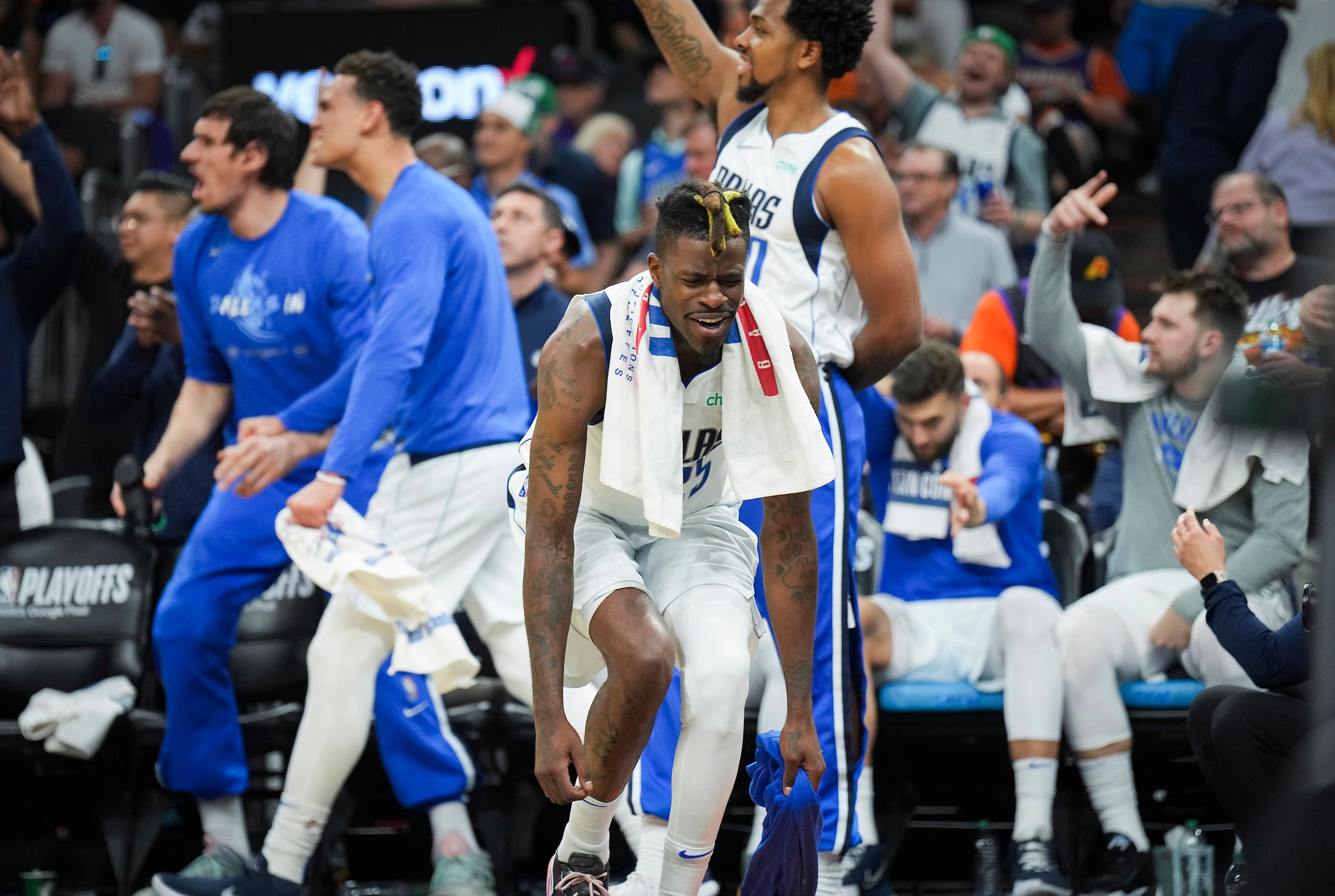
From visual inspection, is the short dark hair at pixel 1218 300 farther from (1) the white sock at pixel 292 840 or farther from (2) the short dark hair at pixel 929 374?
(1) the white sock at pixel 292 840

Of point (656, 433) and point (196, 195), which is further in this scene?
point (196, 195)

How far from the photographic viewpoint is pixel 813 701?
4.26 m

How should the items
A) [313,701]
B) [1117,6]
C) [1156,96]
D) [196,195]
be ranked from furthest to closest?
[1117,6]
[1156,96]
[196,195]
[313,701]

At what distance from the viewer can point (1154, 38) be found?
9.80 m

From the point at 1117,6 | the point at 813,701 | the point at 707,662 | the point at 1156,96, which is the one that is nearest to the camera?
the point at 707,662

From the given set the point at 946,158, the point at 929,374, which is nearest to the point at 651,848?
the point at 929,374

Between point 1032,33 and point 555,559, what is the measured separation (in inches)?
316

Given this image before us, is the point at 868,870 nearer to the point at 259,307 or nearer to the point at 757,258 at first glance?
the point at 757,258

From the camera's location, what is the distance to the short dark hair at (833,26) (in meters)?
4.40

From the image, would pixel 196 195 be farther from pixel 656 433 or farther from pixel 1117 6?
pixel 1117 6

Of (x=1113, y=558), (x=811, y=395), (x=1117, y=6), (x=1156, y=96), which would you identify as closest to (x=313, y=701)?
(x=811, y=395)

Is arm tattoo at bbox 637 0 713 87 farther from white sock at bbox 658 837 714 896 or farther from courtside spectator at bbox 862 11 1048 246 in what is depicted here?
courtside spectator at bbox 862 11 1048 246

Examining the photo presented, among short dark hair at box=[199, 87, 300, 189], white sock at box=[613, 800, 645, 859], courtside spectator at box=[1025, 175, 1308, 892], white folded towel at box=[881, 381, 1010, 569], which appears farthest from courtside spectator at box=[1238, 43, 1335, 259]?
short dark hair at box=[199, 87, 300, 189]

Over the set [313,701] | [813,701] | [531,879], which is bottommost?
[531,879]
